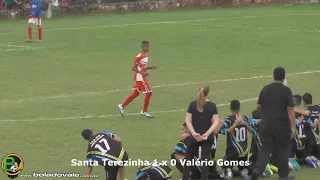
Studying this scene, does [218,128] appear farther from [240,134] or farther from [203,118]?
[240,134]

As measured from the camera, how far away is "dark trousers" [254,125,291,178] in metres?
12.6

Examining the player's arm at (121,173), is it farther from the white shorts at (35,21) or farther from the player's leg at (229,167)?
the white shorts at (35,21)

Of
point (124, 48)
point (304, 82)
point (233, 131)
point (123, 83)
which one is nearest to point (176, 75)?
point (123, 83)

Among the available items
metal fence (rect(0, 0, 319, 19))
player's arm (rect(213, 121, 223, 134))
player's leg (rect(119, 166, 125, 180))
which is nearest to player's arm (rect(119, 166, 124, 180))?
player's leg (rect(119, 166, 125, 180))

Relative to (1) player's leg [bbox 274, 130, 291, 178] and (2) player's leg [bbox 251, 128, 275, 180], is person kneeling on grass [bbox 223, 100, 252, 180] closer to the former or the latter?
(2) player's leg [bbox 251, 128, 275, 180]

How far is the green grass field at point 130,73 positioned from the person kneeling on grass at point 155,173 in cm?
98

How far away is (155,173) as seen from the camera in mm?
12633

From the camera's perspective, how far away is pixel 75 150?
51.8 feet

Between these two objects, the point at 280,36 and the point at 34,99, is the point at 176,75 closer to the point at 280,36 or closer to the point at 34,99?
the point at 34,99

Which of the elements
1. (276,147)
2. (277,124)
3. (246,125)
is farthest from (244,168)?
(277,124)

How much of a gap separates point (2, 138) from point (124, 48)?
14.9 m

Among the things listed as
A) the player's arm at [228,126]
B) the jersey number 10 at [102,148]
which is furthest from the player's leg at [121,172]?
the player's arm at [228,126]

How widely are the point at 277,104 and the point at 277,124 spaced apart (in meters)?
0.33

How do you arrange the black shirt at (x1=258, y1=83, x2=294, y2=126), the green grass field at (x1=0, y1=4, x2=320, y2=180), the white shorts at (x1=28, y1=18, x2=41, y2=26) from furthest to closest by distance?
1. the white shorts at (x1=28, y1=18, x2=41, y2=26)
2. the green grass field at (x1=0, y1=4, x2=320, y2=180)
3. the black shirt at (x1=258, y1=83, x2=294, y2=126)
